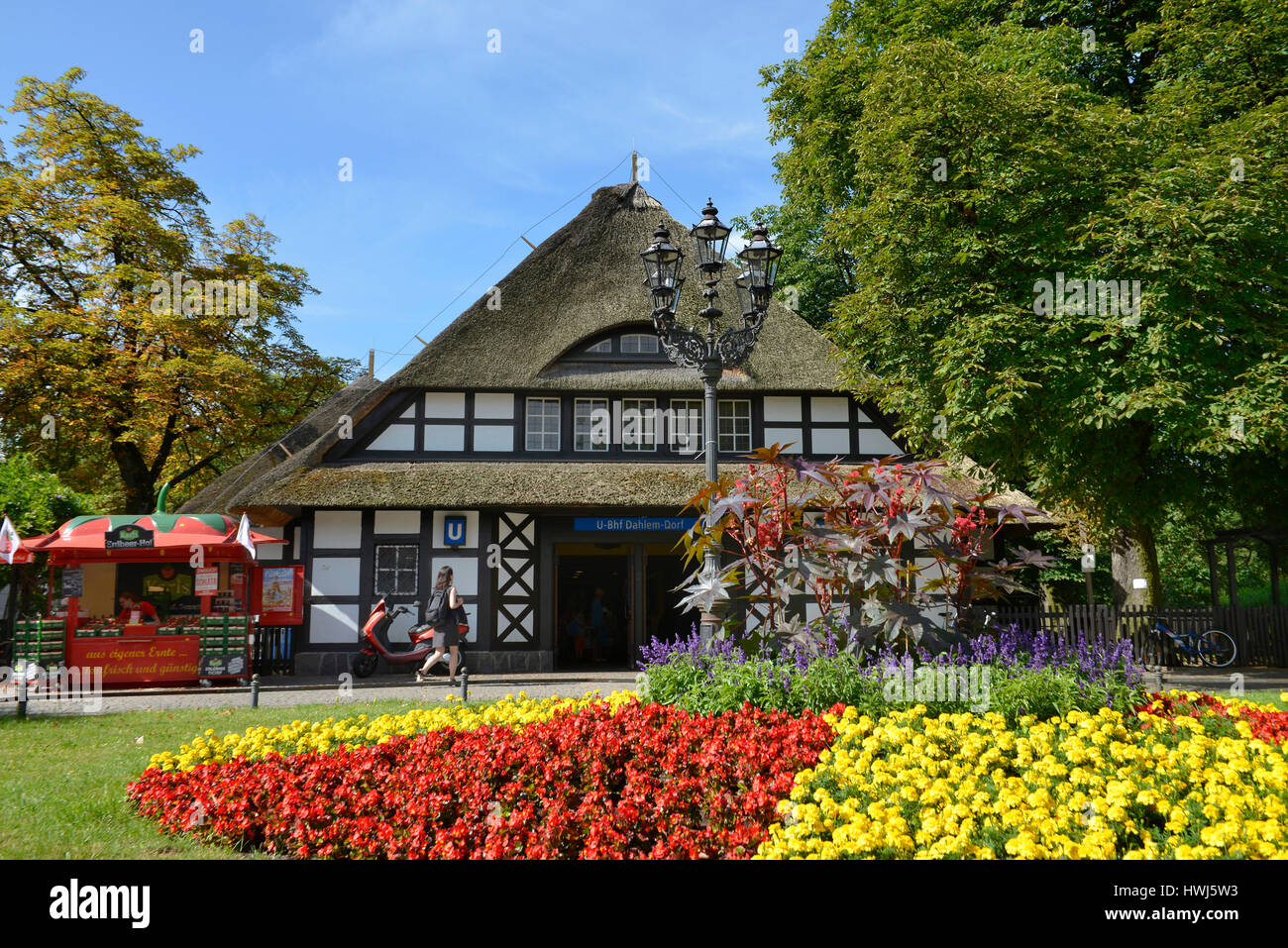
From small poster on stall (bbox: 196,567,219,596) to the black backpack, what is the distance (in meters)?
3.94

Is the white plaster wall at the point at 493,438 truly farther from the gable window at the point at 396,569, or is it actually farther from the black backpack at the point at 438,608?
the black backpack at the point at 438,608

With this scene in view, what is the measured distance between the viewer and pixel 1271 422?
1012 cm

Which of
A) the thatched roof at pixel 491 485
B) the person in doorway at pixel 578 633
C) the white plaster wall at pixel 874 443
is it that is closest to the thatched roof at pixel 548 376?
the thatched roof at pixel 491 485

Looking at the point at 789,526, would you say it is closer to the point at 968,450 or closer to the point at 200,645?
the point at 968,450

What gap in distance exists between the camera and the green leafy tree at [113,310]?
19.3m

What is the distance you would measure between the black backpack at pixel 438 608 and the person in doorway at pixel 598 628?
6.45 metres

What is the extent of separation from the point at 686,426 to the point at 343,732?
1136cm

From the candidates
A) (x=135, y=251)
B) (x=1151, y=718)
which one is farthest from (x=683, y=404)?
(x=135, y=251)

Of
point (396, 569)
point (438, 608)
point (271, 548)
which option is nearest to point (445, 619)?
point (438, 608)

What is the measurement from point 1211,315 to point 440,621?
482 inches

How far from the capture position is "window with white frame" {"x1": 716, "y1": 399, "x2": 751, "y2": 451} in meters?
16.9

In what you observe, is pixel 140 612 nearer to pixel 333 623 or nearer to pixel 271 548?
pixel 271 548

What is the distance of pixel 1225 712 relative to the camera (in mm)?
5664

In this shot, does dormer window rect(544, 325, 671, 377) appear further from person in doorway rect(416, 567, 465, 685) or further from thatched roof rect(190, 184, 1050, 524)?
person in doorway rect(416, 567, 465, 685)
